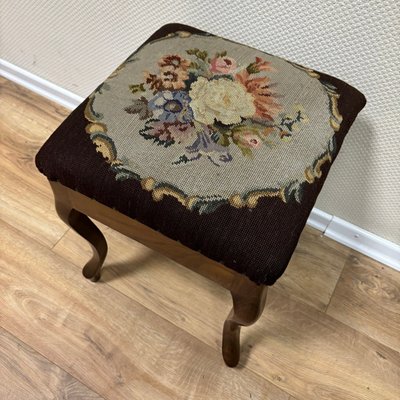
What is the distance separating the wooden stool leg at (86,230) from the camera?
695mm

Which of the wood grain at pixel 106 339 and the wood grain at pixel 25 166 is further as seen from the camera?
the wood grain at pixel 25 166

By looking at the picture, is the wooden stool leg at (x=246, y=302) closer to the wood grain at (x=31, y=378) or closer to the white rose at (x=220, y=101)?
the white rose at (x=220, y=101)

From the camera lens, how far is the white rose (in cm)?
64

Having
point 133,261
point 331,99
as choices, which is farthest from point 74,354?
point 331,99

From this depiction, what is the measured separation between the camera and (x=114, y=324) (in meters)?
0.95

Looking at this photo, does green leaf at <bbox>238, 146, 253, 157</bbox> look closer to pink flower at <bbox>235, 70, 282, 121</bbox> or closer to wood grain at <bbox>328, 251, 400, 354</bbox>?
pink flower at <bbox>235, 70, 282, 121</bbox>

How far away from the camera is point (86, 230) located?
0.80 meters

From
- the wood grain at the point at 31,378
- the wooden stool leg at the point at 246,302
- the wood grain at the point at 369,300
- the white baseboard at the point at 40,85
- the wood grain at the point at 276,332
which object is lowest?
the wood grain at the point at 31,378

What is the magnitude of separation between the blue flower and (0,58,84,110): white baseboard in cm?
71

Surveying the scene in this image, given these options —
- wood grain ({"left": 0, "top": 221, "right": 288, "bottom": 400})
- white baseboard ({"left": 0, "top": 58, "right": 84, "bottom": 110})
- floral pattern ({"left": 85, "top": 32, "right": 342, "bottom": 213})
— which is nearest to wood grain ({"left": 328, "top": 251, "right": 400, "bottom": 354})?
wood grain ({"left": 0, "top": 221, "right": 288, "bottom": 400})

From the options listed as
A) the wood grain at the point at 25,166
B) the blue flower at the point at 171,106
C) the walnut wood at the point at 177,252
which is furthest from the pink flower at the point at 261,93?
the wood grain at the point at 25,166

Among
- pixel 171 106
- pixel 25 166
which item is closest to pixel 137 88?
pixel 171 106

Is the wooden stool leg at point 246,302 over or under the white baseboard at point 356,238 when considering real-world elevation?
over

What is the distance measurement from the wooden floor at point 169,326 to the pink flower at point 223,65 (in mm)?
510
